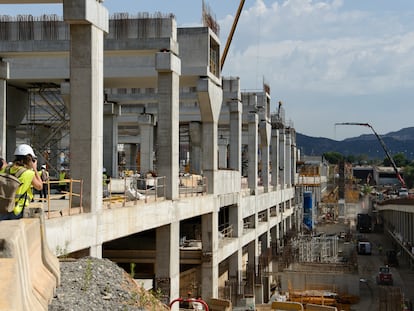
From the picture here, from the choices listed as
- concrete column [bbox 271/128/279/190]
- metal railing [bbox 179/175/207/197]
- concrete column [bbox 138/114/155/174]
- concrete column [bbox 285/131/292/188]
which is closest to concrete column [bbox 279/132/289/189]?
concrete column [bbox 271/128/279/190]

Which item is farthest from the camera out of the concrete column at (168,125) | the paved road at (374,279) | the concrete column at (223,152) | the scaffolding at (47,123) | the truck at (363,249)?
the concrete column at (223,152)

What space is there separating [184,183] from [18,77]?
9801mm

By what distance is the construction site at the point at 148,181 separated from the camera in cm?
1495

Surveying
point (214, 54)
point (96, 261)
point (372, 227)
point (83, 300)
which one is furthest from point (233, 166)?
point (372, 227)

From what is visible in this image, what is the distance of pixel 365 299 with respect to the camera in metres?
39.2

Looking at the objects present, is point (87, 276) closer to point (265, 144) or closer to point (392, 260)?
point (265, 144)

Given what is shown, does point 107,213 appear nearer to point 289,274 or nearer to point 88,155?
point 88,155

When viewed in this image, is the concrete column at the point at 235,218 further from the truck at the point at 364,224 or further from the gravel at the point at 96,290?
the truck at the point at 364,224

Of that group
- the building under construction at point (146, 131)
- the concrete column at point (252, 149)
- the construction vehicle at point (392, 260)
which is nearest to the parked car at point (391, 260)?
the construction vehicle at point (392, 260)

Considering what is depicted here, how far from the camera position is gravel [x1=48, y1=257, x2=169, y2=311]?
9.09 meters

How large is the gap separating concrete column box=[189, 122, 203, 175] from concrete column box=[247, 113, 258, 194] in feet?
16.5

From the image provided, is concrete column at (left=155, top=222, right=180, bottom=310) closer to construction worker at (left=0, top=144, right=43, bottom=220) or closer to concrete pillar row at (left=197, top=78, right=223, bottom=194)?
concrete pillar row at (left=197, top=78, right=223, bottom=194)

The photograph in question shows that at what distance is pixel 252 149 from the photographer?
4397 centimetres

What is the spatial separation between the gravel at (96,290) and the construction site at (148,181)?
31cm
